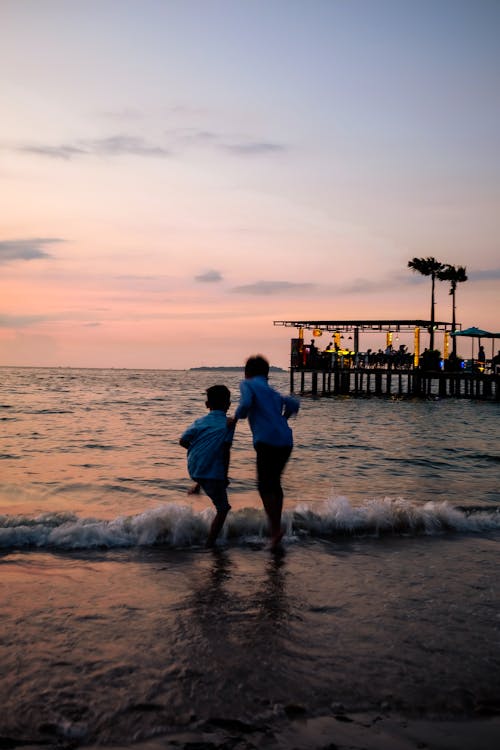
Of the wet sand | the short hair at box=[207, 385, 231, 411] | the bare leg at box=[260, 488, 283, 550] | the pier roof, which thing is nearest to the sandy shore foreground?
the wet sand

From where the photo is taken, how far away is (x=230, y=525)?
6520 millimetres

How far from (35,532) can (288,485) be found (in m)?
5.79

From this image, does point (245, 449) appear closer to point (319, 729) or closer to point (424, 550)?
point (424, 550)

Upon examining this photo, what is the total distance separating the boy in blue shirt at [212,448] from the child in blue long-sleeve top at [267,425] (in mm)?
248

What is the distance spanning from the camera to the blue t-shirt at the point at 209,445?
5719mm

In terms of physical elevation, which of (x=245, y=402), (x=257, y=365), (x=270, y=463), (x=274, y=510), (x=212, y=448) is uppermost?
(x=257, y=365)

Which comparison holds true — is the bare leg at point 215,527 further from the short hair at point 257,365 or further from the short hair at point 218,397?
the short hair at point 257,365

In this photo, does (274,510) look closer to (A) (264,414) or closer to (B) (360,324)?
(A) (264,414)

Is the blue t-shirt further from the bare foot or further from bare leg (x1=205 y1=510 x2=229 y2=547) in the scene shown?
the bare foot

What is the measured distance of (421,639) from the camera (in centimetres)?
363

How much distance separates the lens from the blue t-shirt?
572 centimetres

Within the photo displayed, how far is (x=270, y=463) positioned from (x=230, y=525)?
1225 millimetres

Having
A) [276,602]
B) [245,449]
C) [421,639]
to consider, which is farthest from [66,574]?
[245,449]

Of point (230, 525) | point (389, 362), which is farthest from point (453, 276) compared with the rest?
point (230, 525)
